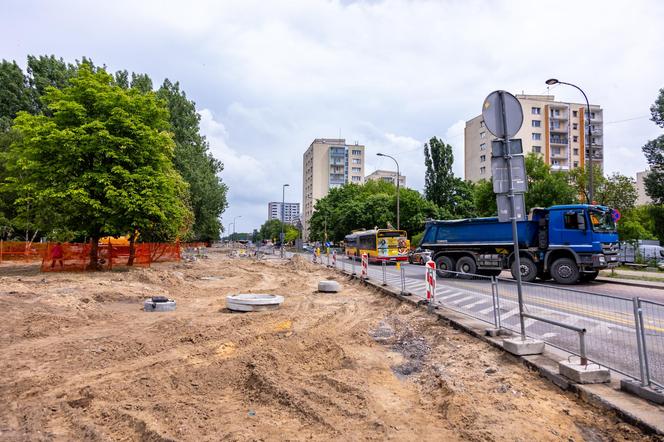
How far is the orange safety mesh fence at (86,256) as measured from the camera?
21594 millimetres

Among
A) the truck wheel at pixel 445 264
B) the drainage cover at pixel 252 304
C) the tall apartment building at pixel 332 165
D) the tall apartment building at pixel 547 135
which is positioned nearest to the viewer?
the drainage cover at pixel 252 304

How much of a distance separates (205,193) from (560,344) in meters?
44.7

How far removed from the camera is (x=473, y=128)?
75.5 meters

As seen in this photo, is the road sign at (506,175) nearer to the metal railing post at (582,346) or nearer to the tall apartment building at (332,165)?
the metal railing post at (582,346)

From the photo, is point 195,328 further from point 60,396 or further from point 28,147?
point 28,147

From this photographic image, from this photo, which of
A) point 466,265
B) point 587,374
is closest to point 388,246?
point 466,265

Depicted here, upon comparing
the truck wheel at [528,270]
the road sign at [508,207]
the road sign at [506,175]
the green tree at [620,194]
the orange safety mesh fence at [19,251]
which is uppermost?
the green tree at [620,194]

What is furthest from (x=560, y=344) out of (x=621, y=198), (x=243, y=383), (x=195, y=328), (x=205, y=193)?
(x=205, y=193)

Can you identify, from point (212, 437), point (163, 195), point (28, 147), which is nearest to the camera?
point (212, 437)

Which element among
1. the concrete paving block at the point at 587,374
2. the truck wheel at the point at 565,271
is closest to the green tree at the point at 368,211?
the truck wheel at the point at 565,271

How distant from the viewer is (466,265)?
1933cm

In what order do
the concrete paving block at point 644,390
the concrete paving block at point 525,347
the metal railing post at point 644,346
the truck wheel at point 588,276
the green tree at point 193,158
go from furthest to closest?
1. the green tree at point 193,158
2. the truck wheel at point 588,276
3. the concrete paving block at point 525,347
4. the metal railing post at point 644,346
5. the concrete paving block at point 644,390

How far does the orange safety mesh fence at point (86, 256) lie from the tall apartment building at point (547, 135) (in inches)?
2261

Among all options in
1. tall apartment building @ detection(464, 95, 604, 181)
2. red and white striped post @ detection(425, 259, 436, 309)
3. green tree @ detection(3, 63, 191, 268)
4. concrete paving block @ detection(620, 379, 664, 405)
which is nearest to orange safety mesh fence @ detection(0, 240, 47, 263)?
green tree @ detection(3, 63, 191, 268)
